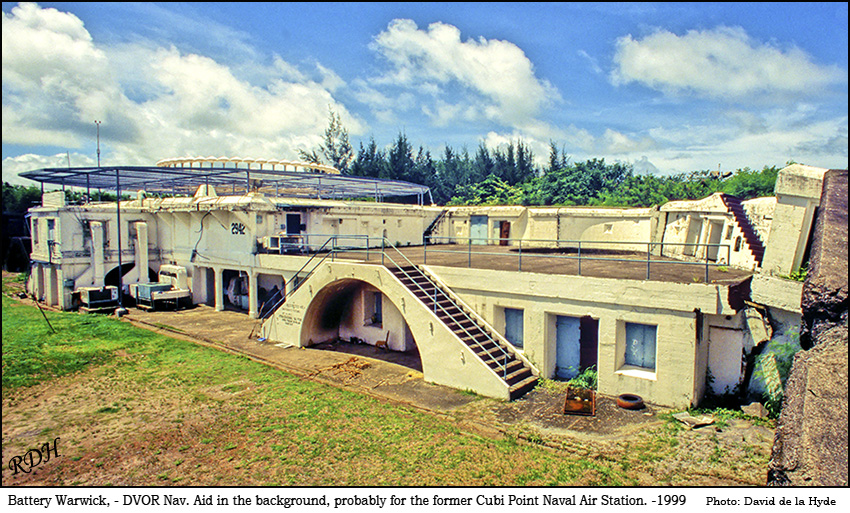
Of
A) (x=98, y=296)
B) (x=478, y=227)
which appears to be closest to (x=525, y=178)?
(x=478, y=227)

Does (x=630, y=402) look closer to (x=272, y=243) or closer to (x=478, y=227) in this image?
(x=272, y=243)

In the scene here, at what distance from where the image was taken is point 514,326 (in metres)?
13.5

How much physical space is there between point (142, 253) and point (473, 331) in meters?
21.0

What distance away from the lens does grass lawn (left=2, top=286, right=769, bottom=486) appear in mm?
8289

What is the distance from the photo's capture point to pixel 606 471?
8242 millimetres

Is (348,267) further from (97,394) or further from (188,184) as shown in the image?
(188,184)

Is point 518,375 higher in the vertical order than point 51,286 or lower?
lower

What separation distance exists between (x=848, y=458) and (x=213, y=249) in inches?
955

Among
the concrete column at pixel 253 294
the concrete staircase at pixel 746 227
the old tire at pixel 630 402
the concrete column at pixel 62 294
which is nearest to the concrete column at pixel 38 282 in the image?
the concrete column at pixel 62 294

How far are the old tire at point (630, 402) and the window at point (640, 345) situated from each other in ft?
2.93

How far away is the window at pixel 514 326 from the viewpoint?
13.4m

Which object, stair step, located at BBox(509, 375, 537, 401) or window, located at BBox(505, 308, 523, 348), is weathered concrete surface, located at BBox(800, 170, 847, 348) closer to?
stair step, located at BBox(509, 375, 537, 401)

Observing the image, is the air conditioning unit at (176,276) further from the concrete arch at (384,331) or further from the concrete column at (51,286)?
the concrete arch at (384,331)

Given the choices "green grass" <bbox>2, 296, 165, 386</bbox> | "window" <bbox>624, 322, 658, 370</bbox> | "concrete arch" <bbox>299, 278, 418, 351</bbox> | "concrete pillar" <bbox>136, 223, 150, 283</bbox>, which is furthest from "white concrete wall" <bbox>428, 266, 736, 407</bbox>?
"concrete pillar" <bbox>136, 223, 150, 283</bbox>
